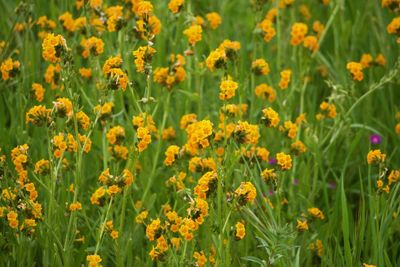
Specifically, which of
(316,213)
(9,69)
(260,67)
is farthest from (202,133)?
(9,69)

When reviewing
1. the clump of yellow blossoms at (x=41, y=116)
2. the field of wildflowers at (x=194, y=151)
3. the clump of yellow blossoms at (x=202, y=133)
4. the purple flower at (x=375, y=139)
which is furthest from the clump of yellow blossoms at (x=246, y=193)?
the purple flower at (x=375, y=139)

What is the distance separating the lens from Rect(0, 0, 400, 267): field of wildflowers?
8.52ft

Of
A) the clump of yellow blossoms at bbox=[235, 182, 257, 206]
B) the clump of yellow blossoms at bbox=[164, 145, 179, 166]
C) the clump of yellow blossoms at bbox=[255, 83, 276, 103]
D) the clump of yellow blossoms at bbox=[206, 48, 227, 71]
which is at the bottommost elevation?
the clump of yellow blossoms at bbox=[235, 182, 257, 206]

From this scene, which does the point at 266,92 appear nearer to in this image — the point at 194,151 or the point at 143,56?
the point at 194,151

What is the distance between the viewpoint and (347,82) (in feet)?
13.2

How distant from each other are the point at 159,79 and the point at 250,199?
1.04 m

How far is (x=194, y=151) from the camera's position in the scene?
2865 millimetres

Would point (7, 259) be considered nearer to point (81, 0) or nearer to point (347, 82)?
point (81, 0)

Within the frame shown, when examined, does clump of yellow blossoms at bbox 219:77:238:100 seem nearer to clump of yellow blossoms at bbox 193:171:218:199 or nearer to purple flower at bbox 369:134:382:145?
clump of yellow blossoms at bbox 193:171:218:199

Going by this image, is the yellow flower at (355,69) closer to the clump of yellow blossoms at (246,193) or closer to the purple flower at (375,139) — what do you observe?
the purple flower at (375,139)

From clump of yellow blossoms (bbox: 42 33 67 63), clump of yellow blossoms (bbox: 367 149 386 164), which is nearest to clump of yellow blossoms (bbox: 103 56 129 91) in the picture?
clump of yellow blossoms (bbox: 42 33 67 63)

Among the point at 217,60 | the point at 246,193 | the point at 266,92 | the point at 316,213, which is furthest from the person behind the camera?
the point at 266,92

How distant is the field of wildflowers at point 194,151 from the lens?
2.60 metres

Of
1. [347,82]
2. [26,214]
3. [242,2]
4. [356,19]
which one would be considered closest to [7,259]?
[26,214]
